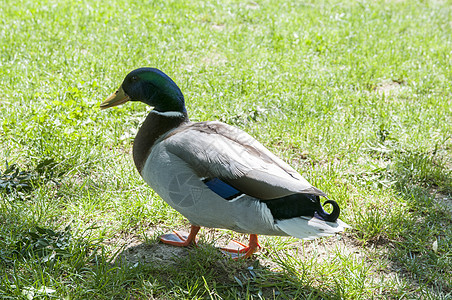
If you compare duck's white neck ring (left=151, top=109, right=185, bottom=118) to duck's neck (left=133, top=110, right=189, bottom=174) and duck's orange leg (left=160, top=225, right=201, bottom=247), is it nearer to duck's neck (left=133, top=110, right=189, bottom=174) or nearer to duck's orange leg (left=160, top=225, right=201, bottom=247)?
duck's neck (left=133, top=110, right=189, bottom=174)

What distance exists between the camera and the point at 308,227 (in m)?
2.27

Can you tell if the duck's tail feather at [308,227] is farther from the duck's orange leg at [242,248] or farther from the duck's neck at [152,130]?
the duck's neck at [152,130]

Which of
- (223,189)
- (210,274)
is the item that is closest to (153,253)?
(210,274)

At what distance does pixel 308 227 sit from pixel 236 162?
492 mm

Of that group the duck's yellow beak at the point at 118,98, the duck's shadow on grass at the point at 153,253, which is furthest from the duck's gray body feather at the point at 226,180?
the duck's yellow beak at the point at 118,98

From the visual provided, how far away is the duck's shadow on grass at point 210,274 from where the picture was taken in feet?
8.09

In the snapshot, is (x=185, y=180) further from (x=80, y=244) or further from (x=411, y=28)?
(x=411, y=28)

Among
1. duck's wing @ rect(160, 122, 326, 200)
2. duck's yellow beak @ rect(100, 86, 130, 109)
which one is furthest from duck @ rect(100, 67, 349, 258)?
duck's yellow beak @ rect(100, 86, 130, 109)

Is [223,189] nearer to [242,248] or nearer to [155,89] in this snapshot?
[242,248]

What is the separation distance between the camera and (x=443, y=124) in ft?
13.5

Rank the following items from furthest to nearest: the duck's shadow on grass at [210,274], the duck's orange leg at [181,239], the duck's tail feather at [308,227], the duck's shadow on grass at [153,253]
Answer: the duck's orange leg at [181,239]
the duck's shadow on grass at [153,253]
the duck's shadow on grass at [210,274]
the duck's tail feather at [308,227]

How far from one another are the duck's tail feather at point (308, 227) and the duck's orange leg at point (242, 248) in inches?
16.4

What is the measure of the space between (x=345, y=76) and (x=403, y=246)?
2.64m

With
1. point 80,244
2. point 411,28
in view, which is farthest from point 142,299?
point 411,28
